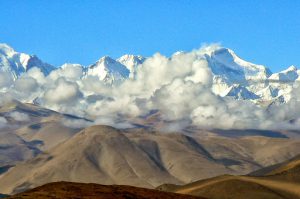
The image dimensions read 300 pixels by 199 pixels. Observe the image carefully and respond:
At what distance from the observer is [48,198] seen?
196500 millimetres

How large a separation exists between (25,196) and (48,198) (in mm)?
6301

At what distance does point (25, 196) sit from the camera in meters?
196
